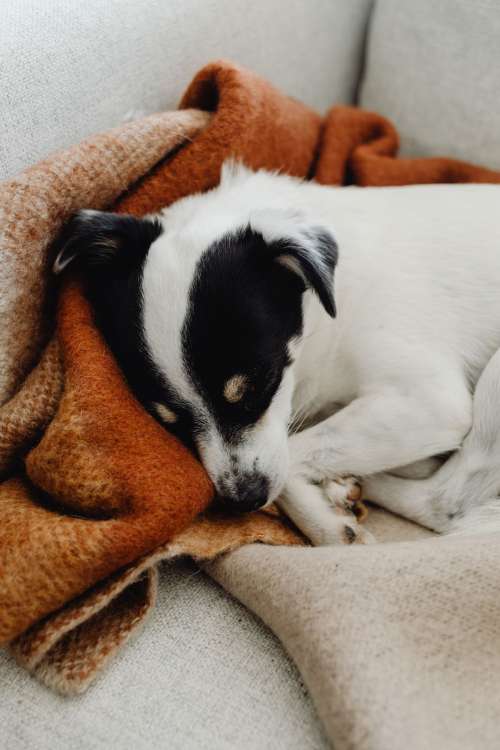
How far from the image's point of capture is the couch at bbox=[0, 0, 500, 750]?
902 millimetres

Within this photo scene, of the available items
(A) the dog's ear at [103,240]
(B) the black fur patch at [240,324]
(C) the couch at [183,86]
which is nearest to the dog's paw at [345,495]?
(B) the black fur patch at [240,324]

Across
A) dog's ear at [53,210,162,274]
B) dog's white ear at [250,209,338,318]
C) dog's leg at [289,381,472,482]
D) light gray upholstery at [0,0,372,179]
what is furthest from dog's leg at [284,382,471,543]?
light gray upholstery at [0,0,372,179]

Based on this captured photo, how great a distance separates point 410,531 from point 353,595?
412mm

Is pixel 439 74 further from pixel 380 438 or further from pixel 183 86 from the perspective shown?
pixel 380 438

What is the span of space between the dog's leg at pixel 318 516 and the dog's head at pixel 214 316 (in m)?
0.07

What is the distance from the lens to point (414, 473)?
148cm

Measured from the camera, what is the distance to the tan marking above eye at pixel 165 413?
1231mm

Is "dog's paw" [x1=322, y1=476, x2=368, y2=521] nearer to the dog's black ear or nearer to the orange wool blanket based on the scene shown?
the orange wool blanket

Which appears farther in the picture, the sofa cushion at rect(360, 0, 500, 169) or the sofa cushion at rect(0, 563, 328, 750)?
the sofa cushion at rect(360, 0, 500, 169)

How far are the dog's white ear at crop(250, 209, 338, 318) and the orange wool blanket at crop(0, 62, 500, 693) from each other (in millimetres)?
304

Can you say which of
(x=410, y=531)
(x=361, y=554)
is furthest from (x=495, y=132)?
(x=361, y=554)

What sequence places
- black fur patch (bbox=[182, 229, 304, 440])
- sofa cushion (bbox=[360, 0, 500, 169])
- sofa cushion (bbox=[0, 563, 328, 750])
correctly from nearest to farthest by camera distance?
sofa cushion (bbox=[0, 563, 328, 750]) → black fur patch (bbox=[182, 229, 304, 440]) → sofa cushion (bbox=[360, 0, 500, 169])

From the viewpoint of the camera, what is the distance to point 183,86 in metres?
1.64

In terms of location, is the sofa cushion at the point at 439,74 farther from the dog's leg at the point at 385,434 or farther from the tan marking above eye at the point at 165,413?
the tan marking above eye at the point at 165,413
